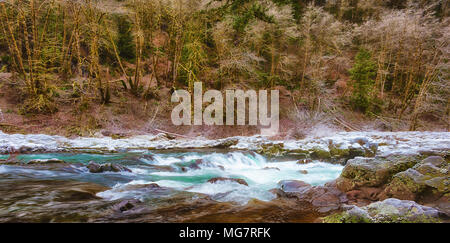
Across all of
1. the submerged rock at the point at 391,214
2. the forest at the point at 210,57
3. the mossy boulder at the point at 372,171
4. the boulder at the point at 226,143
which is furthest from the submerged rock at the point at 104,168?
→ the forest at the point at 210,57

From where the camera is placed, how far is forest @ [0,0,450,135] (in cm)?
1080

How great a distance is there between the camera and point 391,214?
2.75 metres

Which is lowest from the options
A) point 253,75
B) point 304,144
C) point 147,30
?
point 304,144

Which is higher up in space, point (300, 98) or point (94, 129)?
point (300, 98)

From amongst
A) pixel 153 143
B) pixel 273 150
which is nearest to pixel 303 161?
pixel 273 150

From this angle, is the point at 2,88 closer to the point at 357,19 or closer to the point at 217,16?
the point at 217,16

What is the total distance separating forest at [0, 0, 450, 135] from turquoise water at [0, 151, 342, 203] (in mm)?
5088

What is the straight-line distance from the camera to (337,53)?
16234mm

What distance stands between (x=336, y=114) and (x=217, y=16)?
31.9 feet

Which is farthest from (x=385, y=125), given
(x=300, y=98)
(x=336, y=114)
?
(x=300, y=98)

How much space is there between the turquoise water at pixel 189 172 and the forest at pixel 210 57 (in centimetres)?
509

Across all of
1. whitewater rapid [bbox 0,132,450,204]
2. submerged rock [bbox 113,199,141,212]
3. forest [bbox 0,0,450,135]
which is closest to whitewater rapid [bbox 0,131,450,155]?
whitewater rapid [bbox 0,132,450,204]

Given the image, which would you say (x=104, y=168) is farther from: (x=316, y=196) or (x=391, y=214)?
(x=391, y=214)

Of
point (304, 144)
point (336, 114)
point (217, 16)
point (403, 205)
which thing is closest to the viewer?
point (403, 205)
